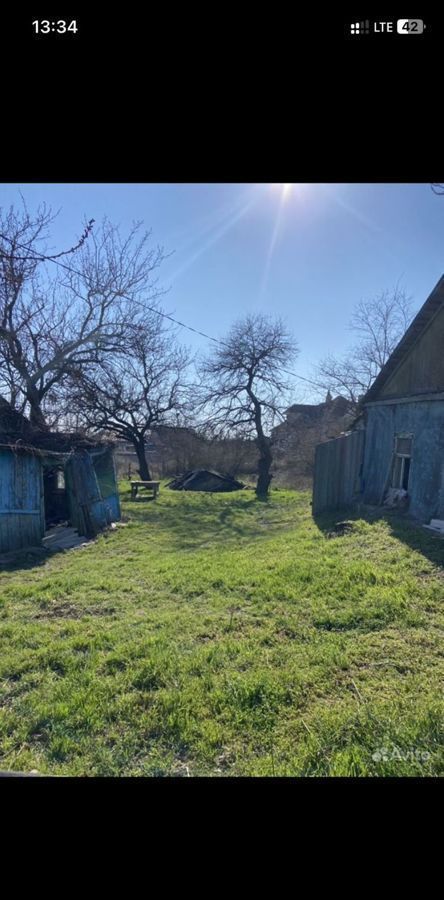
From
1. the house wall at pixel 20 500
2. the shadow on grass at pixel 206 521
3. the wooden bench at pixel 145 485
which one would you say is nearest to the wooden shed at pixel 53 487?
the house wall at pixel 20 500

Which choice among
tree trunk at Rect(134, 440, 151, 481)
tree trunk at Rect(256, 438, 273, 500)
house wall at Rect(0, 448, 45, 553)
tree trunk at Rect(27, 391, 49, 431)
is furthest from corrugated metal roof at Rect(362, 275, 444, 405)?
tree trunk at Rect(134, 440, 151, 481)

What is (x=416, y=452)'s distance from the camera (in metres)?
8.26

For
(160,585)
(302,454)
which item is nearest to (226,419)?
(302,454)

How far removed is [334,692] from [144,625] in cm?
226

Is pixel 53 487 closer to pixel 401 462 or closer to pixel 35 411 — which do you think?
pixel 35 411
